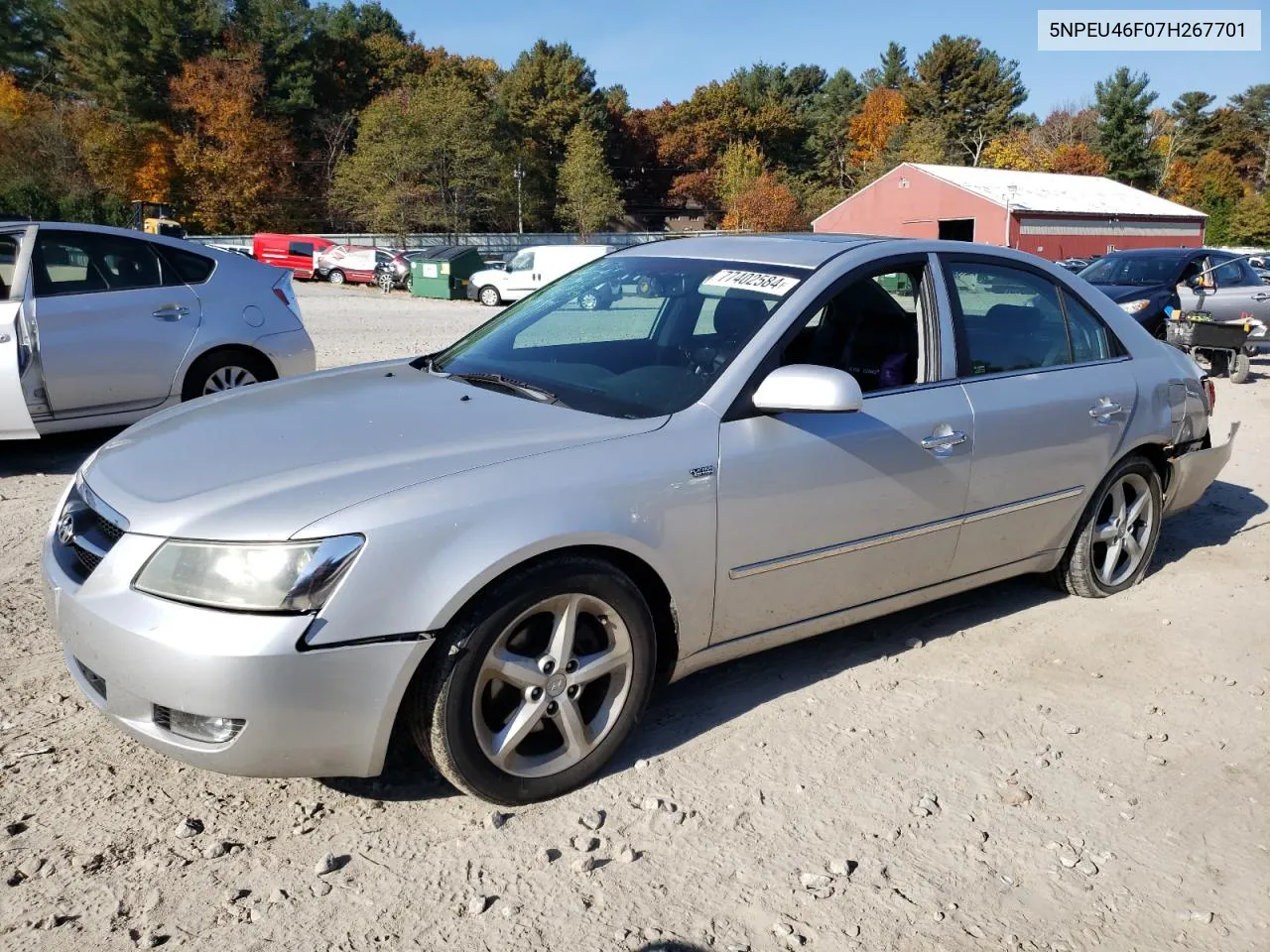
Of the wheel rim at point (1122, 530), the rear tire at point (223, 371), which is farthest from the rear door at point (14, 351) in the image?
the wheel rim at point (1122, 530)

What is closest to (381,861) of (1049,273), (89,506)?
(89,506)

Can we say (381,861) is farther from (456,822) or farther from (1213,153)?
(1213,153)

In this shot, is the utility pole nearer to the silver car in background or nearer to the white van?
the white van

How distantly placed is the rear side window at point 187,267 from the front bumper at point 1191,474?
6.31 metres

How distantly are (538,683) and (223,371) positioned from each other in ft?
17.7

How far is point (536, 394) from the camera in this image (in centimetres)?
355

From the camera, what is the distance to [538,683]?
3.02 m

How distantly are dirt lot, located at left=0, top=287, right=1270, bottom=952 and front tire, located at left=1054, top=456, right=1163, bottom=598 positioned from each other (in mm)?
576

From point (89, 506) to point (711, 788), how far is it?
202cm

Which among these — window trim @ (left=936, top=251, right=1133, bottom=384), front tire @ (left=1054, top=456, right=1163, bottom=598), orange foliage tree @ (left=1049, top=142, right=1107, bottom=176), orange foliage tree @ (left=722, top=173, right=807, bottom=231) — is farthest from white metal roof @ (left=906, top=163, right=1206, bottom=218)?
window trim @ (left=936, top=251, right=1133, bottom=384)

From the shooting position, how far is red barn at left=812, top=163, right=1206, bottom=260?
2003 inches

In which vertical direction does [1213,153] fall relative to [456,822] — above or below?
above

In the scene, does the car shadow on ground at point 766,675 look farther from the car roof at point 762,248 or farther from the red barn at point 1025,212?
the red barn at point 1025,212

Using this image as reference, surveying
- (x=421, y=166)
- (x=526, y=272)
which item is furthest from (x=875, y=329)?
(x=421, y=166)
